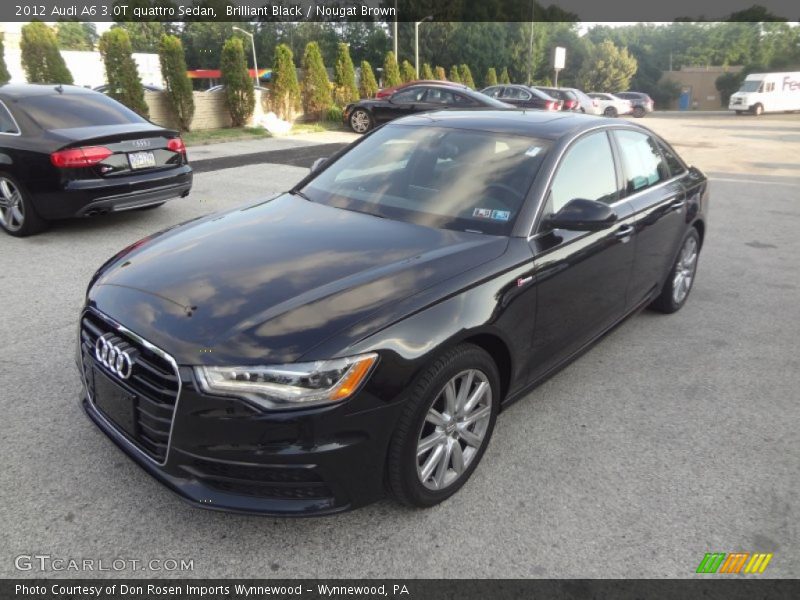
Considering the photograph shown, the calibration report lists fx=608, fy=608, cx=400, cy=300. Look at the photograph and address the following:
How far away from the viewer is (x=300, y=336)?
2.22 metres

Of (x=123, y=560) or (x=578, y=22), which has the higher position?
(x=578, y=22)

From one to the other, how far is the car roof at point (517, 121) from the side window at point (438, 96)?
1266cm

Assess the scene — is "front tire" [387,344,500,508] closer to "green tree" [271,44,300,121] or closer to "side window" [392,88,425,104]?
"side window" [392,88,425,104]

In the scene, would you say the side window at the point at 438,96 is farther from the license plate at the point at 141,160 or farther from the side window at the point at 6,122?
the side window at the point at 6,122

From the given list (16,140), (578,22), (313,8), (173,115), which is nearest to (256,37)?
(313,8)

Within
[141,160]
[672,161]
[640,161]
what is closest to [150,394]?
[640,161]

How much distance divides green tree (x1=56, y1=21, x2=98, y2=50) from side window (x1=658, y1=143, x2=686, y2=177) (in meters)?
96.9

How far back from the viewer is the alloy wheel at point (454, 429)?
254 cm

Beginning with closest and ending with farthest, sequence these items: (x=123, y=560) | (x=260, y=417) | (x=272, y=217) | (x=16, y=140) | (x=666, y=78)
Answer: (x=260, y=417), (x=123, y=560), (x=272, y=217), (x=16, y=140), (x=666, y=78)

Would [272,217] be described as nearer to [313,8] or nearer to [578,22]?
[313,8]

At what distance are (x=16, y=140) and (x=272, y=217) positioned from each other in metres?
4.45

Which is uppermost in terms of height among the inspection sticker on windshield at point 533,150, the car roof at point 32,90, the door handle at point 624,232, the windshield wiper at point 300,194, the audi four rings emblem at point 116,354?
the car roof at point 32,90

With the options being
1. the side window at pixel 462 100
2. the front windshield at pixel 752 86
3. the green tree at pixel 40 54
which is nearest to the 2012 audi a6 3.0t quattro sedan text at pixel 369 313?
the side window at pixel 462 100

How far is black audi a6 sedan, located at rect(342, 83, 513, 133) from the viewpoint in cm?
1586
